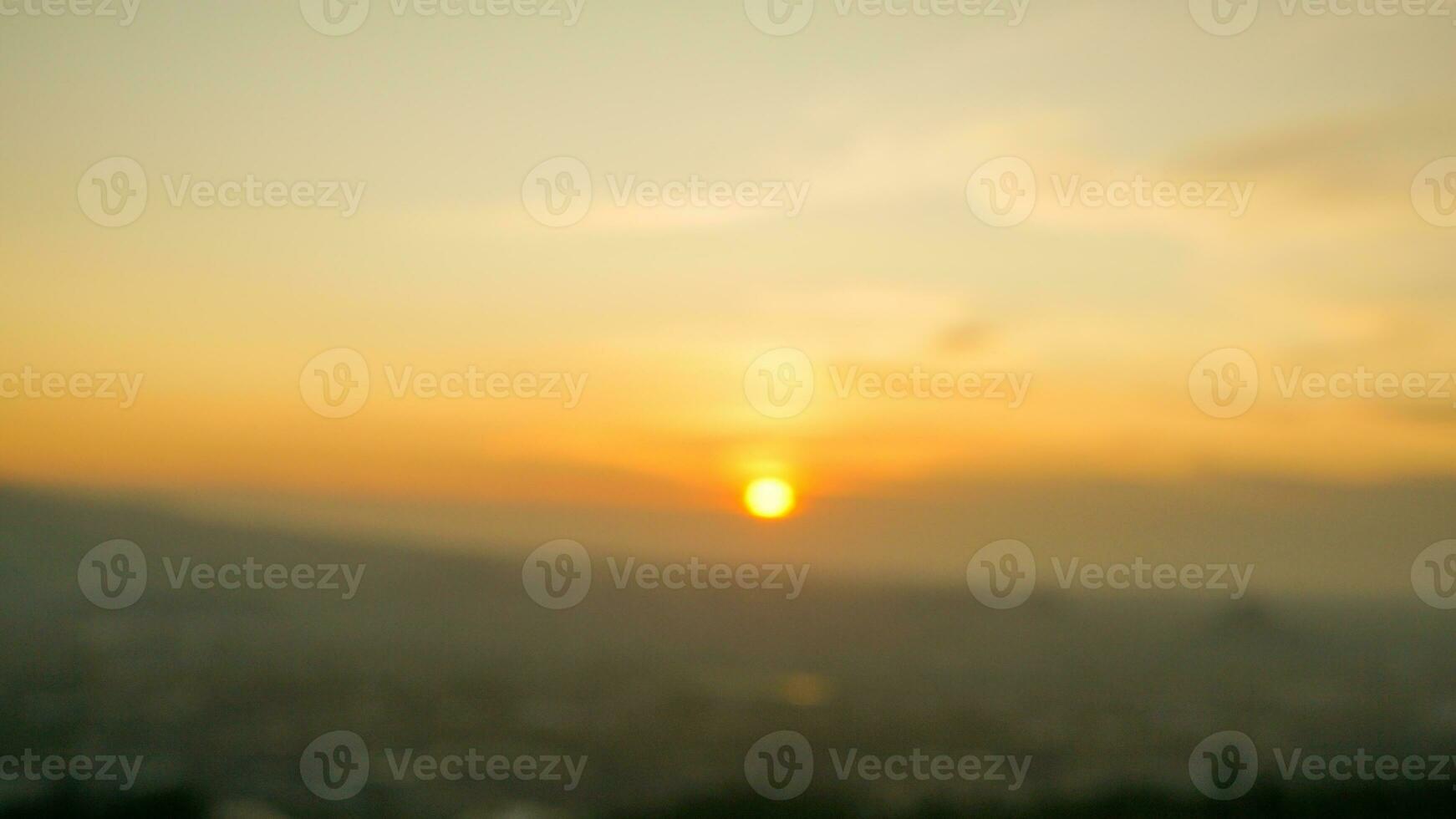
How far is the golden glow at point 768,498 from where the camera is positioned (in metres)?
5.75

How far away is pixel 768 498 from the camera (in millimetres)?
5828

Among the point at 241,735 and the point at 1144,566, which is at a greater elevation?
the point at 1144,566

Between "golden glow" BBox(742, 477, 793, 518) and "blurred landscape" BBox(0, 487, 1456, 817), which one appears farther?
"golden glow" BBox(742, 477, 793, 518)

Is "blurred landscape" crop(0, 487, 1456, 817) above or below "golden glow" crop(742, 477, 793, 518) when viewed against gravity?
below

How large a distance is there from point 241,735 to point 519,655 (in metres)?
1.72

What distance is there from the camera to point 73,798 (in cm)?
481

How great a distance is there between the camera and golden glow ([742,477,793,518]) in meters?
5.75

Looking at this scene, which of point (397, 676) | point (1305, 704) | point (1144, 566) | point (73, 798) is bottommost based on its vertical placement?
point (73, 798)

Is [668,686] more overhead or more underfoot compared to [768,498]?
more underfoot

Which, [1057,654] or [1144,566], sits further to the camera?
[1057,654]

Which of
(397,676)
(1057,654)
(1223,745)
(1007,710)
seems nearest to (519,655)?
(397,676)

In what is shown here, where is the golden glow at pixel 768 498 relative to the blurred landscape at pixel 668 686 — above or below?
above

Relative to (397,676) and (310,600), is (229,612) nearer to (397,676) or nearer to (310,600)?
(310,600)

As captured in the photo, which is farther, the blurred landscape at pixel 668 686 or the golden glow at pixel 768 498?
the golden glow at pixel 768 498
